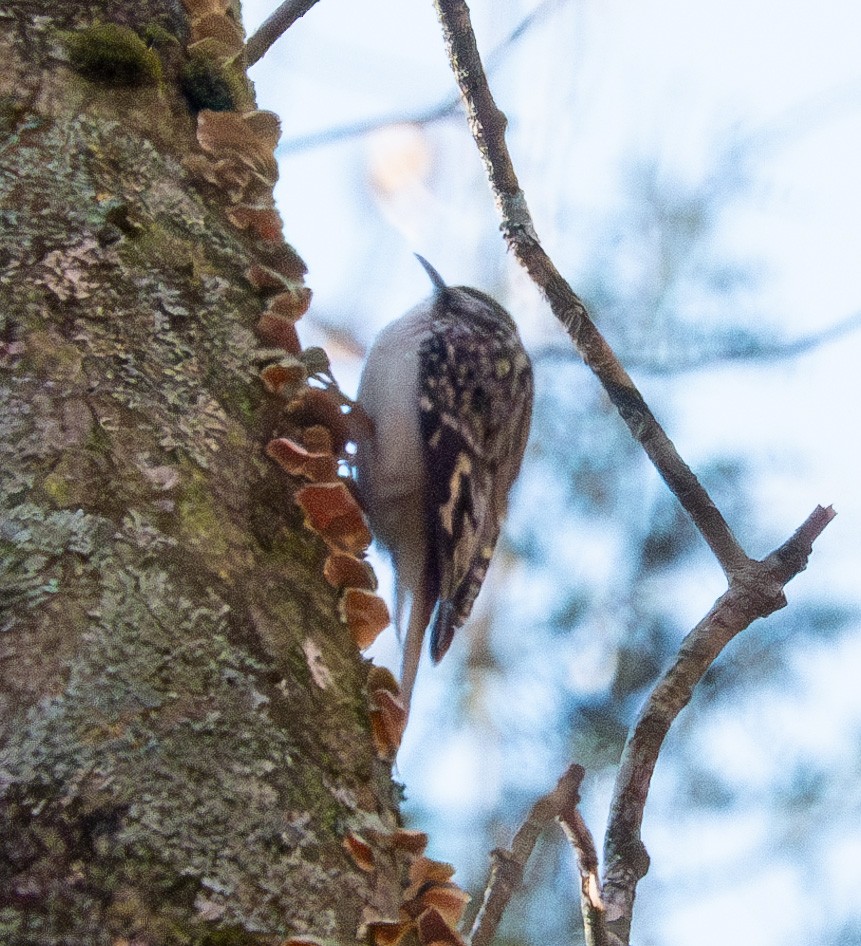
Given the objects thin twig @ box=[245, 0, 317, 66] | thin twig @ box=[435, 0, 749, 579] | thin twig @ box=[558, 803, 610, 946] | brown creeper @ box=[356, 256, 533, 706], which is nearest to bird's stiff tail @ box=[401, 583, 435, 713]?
brown creeper @ box=[356, 256, 533, 706]

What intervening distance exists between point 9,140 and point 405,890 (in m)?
1.00

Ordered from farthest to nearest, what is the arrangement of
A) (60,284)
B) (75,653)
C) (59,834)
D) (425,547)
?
(425,547)
(60,284)
(75,653)
(59,834)

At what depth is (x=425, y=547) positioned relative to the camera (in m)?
3.06

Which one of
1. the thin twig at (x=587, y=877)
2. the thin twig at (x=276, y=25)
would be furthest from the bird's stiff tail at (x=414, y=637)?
the thin twig at (x=276, y=25)

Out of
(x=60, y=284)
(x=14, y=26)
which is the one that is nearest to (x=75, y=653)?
(x=60, y=284)

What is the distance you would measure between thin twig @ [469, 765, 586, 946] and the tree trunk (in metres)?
0.48

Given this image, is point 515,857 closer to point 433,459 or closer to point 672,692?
point 672,692

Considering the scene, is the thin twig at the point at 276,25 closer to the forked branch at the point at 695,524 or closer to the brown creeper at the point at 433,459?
the forked branch at the point at 695,524

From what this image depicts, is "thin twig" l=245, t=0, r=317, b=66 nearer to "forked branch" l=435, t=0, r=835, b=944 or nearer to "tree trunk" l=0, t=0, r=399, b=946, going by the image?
"forked branch" l=435, t=0, r=835, b=944

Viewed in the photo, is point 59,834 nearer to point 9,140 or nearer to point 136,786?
point 136,786

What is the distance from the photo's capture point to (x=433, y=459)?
119 inches

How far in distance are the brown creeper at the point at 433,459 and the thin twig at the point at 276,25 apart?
2.63 feet

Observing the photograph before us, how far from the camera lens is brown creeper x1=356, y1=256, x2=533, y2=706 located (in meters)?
3.00

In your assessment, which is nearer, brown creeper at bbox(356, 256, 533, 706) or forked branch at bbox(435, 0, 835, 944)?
forked branch at bbox(435, 0, 835, 944)
